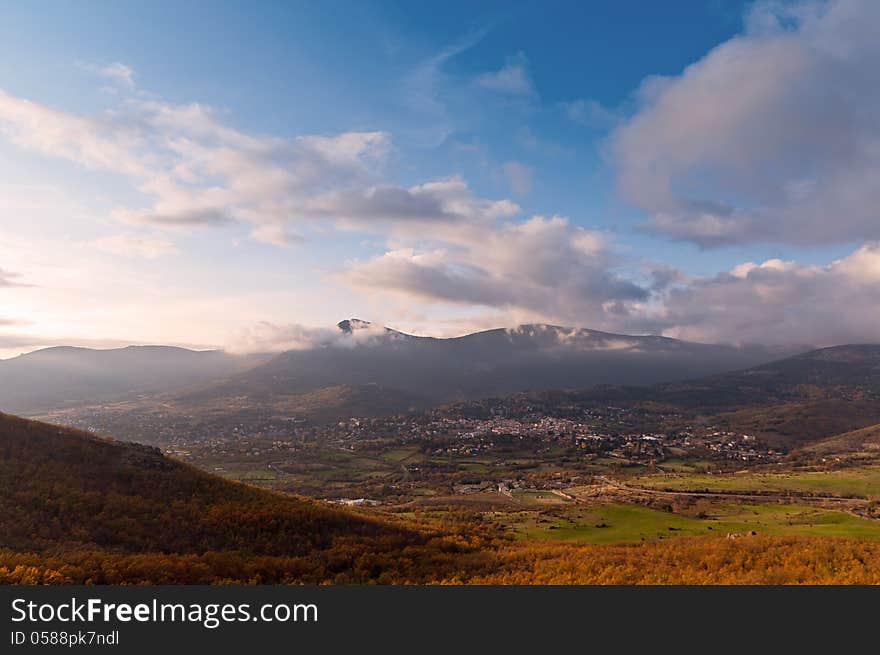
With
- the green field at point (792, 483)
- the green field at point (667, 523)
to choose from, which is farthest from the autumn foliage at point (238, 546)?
the green field at point (792, 483)

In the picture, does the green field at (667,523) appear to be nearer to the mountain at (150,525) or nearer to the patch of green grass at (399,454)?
the mountain at (150,525)

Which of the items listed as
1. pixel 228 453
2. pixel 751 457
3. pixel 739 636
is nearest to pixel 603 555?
pixel 739 636

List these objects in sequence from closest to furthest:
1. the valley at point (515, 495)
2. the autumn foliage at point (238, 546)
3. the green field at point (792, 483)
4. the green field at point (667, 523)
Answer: the autumn foliage at point (238, 546), the valley at point (515, 495), the green field at point (667, 523), the green field at point (792, 483)

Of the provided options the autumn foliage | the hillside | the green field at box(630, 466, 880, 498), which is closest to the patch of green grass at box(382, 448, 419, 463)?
the green field at box(630, 466, 880, 498)

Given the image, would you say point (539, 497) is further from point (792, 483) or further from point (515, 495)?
point (792, 483)

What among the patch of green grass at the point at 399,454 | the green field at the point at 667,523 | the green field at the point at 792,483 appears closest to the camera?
the green field at the point at 667,523
